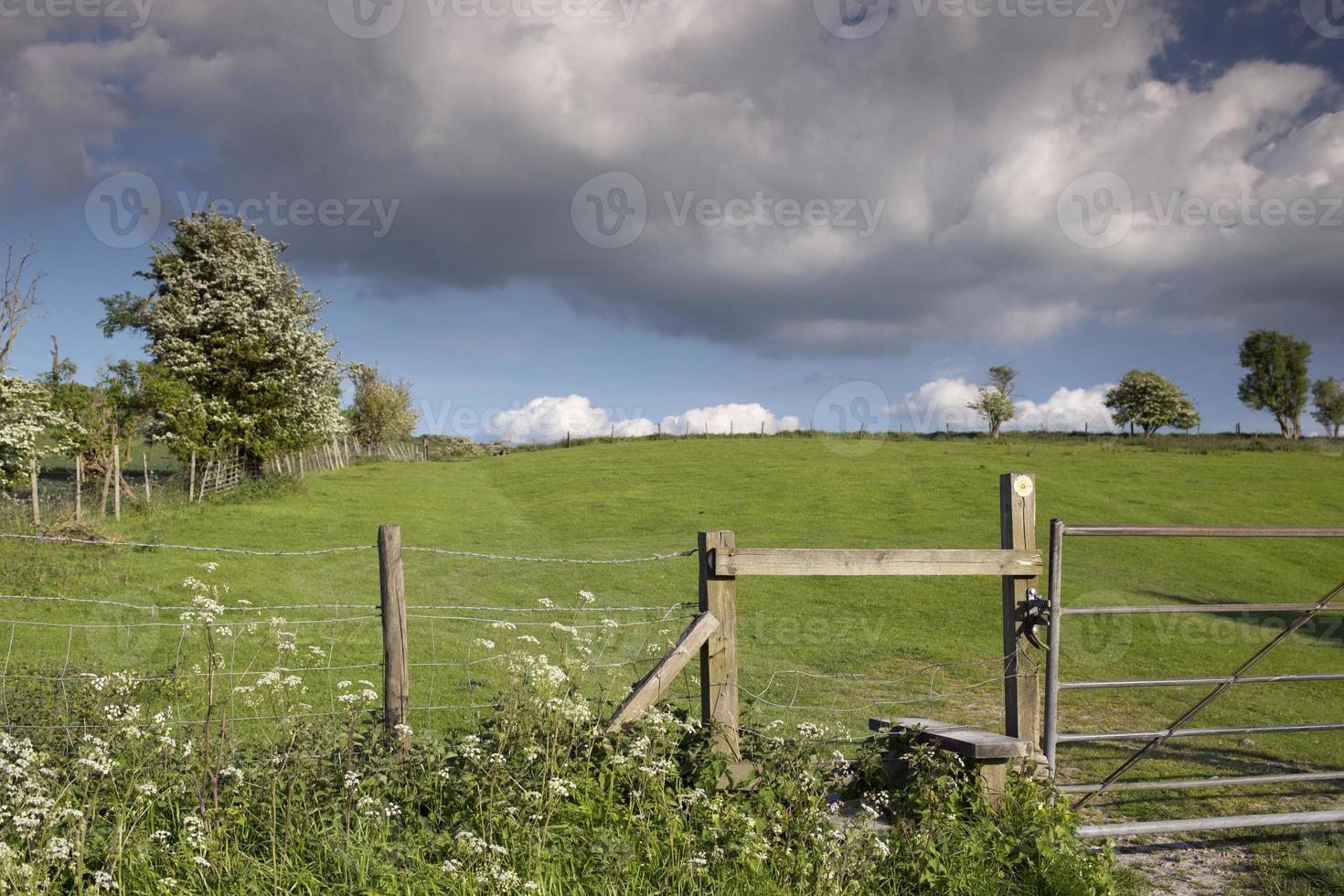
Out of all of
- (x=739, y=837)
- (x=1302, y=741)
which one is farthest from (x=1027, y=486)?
(x=1302, y=741)

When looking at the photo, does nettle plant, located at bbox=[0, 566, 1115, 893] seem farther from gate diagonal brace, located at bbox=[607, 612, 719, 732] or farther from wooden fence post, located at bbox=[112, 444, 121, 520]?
wooden fence post, located at bbox=[112, 444, 121, 520]

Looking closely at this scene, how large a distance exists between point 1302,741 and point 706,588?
312 inches

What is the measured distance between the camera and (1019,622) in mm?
5945

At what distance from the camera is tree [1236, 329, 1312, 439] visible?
77438mm

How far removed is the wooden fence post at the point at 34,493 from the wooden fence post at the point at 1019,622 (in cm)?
2004

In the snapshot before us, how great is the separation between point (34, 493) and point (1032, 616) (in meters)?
22.0

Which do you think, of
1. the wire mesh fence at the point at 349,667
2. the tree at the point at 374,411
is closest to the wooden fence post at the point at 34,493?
the wire mesh fence at the point at 349,667

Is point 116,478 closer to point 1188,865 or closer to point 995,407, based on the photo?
point 1188,865

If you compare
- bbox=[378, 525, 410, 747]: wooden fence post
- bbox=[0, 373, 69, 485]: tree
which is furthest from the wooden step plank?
bbox=[0, 373, 69, 485]: tree

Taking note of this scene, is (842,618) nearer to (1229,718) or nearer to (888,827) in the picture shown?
(1229,718)

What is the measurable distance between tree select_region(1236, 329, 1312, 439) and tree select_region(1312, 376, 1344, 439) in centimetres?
150

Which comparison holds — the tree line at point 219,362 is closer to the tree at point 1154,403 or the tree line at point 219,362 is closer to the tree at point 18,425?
the tree at point 18,425

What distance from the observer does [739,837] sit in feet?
14.1

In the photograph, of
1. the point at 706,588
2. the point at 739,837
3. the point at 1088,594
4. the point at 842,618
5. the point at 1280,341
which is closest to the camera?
the point at 739,837
